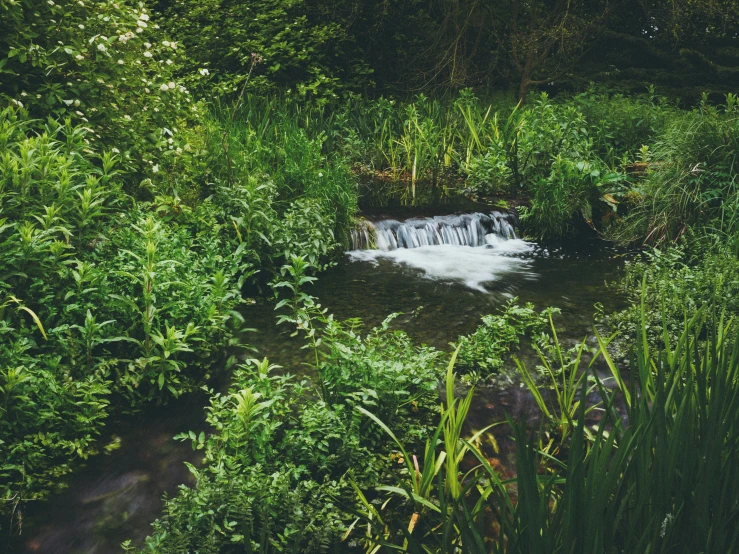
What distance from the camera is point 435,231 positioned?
8.10m

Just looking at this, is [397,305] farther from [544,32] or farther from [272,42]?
[272,42]

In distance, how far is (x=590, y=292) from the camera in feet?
20.2

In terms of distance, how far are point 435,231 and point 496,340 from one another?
3.61 meters

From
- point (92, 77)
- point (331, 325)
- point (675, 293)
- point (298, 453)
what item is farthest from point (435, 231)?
point (298, 453)

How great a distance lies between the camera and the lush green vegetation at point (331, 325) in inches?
85.6

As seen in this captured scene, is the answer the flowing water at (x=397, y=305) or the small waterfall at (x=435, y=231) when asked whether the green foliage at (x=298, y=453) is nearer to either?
the flowing water at (x=397, y=305)

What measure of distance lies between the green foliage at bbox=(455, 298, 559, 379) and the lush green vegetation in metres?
0.03

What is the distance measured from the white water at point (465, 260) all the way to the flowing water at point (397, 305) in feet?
0.04

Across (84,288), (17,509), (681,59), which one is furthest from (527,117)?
(17,509)

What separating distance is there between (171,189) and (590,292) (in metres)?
4.08

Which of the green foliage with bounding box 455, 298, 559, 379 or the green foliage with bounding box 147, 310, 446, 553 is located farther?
the green foliage with bounding box 455, 298, 559, 379

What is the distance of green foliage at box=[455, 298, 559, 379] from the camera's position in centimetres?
440

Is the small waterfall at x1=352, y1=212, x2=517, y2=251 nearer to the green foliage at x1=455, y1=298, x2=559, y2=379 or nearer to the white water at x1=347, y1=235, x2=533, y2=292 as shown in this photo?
the white water at x1=347, y1=235, x2=533, y2=292

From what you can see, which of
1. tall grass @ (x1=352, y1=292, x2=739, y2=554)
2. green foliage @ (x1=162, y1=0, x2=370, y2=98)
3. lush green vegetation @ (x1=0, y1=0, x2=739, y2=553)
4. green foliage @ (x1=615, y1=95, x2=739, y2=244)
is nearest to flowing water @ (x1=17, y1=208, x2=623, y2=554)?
lush green vegetation @ (x1=0, y1=0, x2=739, y2=553)
